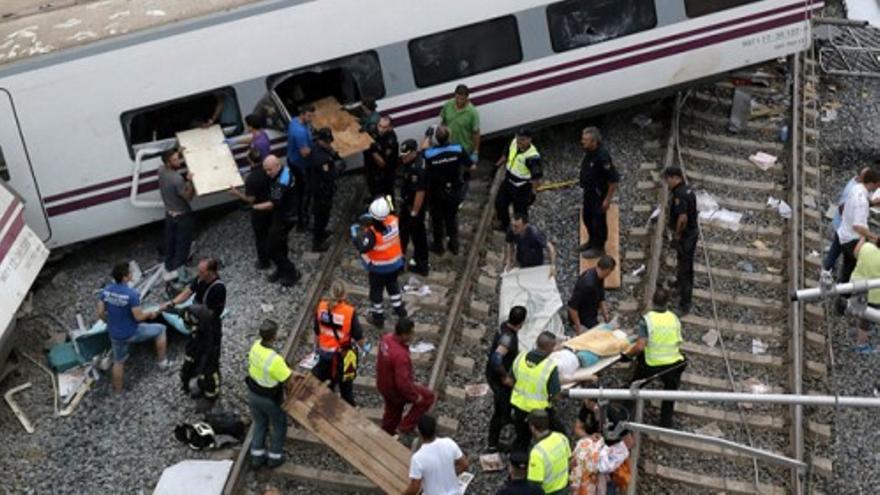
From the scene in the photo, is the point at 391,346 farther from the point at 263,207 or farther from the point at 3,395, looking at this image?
the point at 3,395

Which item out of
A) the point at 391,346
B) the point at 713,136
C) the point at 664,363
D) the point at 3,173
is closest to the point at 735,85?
the point at 713,136

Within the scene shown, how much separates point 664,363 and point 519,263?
2.22 meters

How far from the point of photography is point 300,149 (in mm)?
13016

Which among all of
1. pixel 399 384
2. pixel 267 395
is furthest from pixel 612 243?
pixel 267 395

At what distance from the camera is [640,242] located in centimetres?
1379

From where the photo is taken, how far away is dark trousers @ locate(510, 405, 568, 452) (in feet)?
33.9

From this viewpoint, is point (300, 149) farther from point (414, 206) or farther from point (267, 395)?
point (267, 395)

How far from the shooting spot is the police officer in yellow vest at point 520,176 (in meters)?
12.7

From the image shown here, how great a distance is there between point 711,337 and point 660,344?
195 cm

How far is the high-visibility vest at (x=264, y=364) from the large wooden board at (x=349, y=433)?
0.37 metres

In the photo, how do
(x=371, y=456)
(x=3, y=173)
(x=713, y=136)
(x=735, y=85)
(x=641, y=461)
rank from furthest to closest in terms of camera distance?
(x=735, y=85)
(x=713, y=136)
(x=3, y=173)
(x=641, y=461)
(x=371, y=456)

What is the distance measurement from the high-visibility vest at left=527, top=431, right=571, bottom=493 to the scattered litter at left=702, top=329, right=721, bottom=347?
3.57m

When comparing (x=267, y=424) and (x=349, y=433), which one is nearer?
(x=349, y=433)

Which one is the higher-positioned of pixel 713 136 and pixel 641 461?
pixel 713 136
